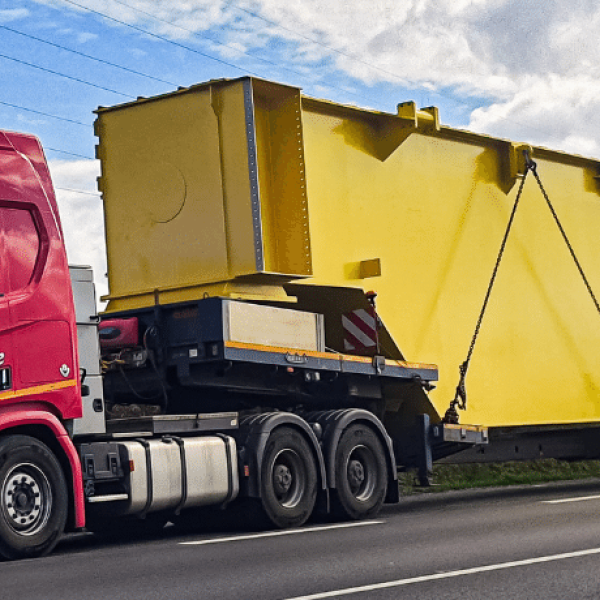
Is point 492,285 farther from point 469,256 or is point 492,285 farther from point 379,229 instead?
point 379,229

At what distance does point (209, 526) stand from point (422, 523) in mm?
2206

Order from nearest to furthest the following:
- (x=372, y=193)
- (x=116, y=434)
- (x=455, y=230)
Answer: (x=116, y=434), (x=372, y=193), (x=455, y=230)

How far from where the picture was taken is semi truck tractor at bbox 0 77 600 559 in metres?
10.3

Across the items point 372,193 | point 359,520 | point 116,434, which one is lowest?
point 359,520

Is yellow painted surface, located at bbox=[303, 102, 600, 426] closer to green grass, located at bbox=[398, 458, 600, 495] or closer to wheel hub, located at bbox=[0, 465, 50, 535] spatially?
green grass, located at bbox=[398, 458, 600, 495]

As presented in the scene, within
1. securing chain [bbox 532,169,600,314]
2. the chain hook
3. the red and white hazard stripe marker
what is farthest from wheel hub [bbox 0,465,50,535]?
securing chain [bbox 532,169,600,314]

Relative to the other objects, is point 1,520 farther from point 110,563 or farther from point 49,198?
point 49,198

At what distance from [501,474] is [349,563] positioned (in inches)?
522

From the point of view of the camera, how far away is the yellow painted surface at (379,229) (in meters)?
12.7

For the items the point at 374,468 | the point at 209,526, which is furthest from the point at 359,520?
the point at 209,526

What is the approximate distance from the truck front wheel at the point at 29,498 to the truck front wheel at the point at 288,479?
2.46 metres

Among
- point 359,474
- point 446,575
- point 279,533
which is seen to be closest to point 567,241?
point 359,474

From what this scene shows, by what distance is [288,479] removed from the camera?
12477 millimetres

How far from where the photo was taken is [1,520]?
9.68 m
